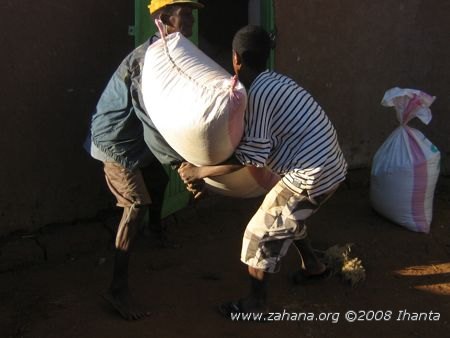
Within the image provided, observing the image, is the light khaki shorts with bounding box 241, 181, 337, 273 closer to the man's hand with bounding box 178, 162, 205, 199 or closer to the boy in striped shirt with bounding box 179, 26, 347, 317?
the boy in striped shirt with bounding box 179, 26, 347, 317

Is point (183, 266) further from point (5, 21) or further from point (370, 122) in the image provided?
point (370, 122)

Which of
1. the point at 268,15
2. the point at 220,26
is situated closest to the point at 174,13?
the point at 268,15

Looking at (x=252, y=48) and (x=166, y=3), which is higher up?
(x=166, y=3)

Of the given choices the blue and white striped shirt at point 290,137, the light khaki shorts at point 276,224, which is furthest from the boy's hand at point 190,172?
the light khaki shorts at point 276,224

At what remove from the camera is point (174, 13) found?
127 inches

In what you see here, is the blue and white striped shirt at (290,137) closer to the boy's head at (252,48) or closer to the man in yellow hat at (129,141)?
the boy's head at (252,48)

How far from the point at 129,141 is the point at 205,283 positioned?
114cm

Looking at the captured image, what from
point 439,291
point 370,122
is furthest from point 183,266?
point 370,122

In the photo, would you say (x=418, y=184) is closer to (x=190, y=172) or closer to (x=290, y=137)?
(x=290, y=137)

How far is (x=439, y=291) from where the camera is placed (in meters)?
4.05

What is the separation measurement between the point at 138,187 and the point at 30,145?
101 centimetres

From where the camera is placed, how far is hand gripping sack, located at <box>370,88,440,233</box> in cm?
466

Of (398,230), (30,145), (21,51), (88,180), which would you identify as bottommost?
(398,230)

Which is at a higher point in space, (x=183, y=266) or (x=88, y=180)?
(x=88, y=180)
